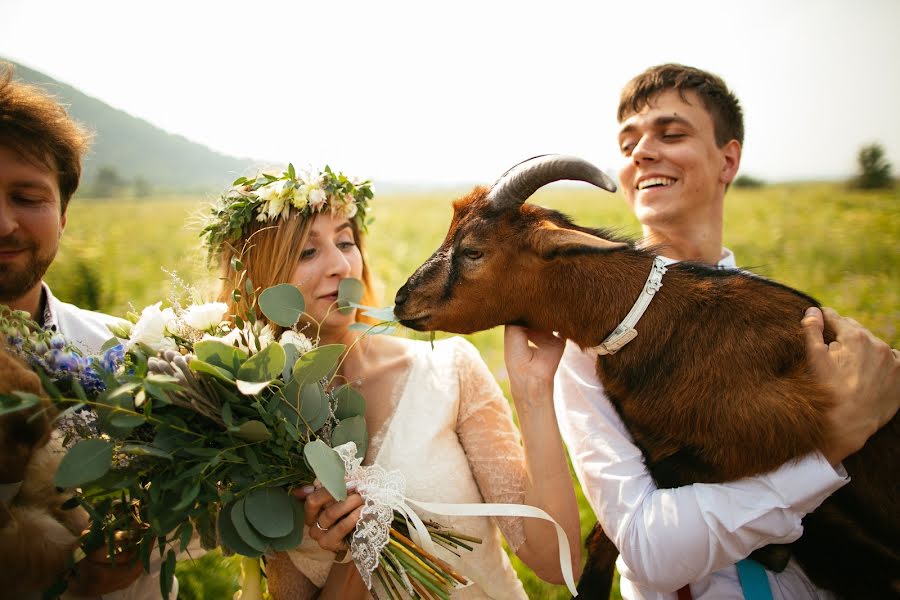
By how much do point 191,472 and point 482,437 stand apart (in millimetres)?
1384

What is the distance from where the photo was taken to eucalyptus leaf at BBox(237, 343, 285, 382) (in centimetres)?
191

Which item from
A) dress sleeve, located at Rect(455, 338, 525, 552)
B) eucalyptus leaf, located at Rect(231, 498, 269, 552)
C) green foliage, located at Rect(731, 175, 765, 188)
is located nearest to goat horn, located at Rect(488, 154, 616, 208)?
dress sleeve, located at Rect(455, 338, 525, 552)

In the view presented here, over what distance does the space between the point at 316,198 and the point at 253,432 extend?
4.49ft

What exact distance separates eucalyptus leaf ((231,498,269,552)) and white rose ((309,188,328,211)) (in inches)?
58.7

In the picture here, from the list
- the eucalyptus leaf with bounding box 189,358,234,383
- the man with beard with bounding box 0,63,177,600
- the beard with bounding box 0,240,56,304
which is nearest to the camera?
the eucalyptus leaf with bounding box 189,358,234,383

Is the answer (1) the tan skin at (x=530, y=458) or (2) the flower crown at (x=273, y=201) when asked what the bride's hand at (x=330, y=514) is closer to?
(1) the tan skin at (x=530, y=458)

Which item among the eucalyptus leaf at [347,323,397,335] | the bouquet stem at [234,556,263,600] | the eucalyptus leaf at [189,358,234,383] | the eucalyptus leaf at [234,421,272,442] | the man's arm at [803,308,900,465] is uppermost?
the man's arm at [803,308,900,465]

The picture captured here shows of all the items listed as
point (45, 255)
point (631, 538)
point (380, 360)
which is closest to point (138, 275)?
point (45, 255)

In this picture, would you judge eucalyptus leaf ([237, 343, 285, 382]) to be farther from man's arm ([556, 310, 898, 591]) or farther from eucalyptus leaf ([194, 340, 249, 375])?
man's arm ([556, 310, 898, 591])

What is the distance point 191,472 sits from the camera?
5.99ft

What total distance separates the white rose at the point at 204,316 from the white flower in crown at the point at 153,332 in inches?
3.6

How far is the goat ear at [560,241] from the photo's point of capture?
237cm

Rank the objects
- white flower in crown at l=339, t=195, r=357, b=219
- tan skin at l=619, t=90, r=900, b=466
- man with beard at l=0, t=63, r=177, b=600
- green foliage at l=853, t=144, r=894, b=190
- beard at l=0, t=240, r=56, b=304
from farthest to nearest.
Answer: green foliage at l=853, t=144, r=894, b=190 < white flower in crown at l=339, t=195, r=357, b=219 < tan skin at l=619, t=90, r=900, b=466 < beard at l=0, t=240, r=56, b=304 < man with beard at l=0, t=63, r=177, b=600

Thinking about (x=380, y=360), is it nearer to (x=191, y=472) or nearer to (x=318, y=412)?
(x=318, y=412)
